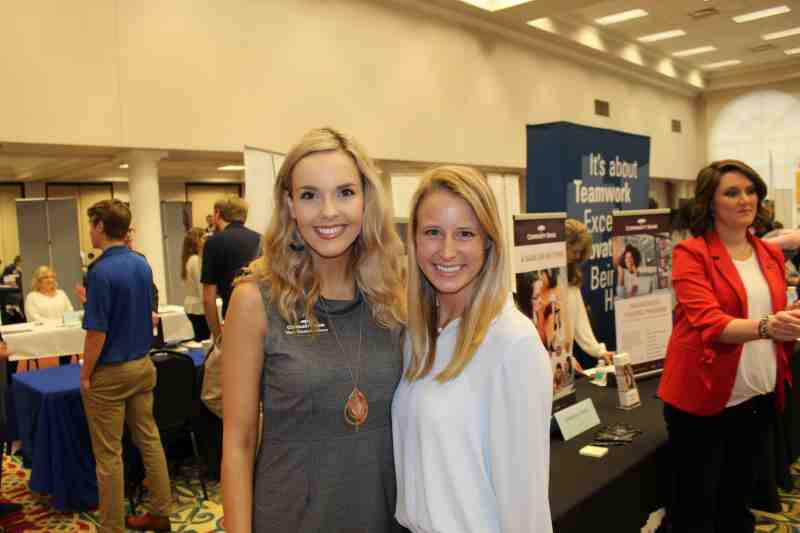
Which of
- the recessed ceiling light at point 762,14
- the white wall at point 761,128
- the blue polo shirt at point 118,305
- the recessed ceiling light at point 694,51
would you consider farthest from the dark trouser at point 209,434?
the white wall at point 761,128

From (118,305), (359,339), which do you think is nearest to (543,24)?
(118,305)

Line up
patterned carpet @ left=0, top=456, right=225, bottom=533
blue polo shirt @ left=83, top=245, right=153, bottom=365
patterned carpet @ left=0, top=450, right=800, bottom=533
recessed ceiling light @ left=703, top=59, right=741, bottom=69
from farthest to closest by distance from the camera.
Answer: recessed ceiling light @ left=703, top=59, right=741, bottom=69 < patterned carpet @ left=0, top=456, right=225, bottom=533 < patterned carpet @ left=0, top=450, right=800, bottom=533 < blue polo shirt @ left=83, top=245, right=153, bottom=365

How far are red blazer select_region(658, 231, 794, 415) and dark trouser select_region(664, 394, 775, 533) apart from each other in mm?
77

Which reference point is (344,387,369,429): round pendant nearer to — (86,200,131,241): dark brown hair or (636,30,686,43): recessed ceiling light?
(86,200,131,241): dark brown hair

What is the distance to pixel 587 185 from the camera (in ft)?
12.9

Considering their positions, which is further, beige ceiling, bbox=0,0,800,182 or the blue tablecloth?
beige ceiling, bbox=0,0,800,182

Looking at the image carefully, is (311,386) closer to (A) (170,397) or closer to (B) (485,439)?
(B) (485,439)

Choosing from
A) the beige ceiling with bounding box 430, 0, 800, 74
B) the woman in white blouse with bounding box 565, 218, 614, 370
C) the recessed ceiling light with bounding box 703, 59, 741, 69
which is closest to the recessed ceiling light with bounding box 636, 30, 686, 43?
the beige ceiling with bounding box 430, 0, 800, 74

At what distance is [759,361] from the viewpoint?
233cm

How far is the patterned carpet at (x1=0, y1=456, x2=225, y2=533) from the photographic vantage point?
3.61m

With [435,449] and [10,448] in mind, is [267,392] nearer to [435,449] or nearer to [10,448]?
[435,449]

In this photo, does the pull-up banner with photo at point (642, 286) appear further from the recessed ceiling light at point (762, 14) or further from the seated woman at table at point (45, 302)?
the recessed ceiling light at point (762, 14)

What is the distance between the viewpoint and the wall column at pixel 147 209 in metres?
6.59

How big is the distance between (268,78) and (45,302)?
11.1 feet
